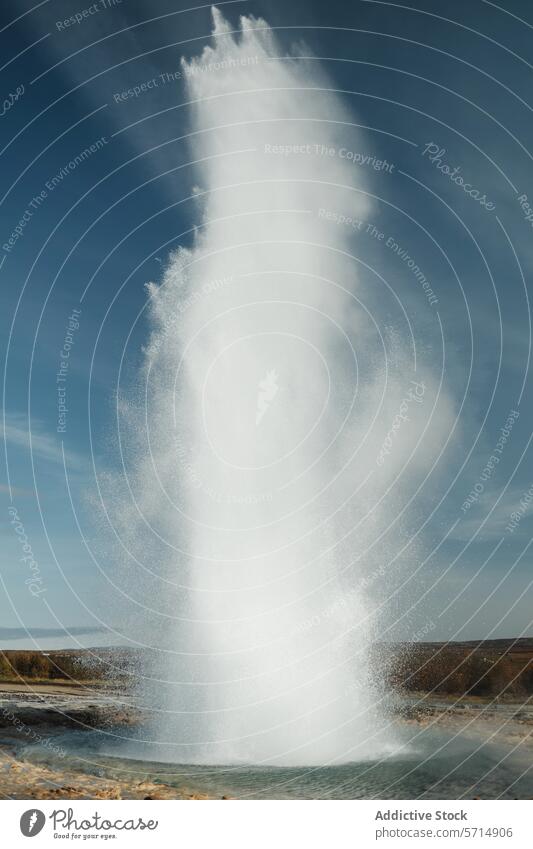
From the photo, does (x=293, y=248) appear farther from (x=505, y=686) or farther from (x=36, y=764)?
(x=505, y=686)

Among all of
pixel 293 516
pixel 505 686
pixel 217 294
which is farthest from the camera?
pixel 505 686

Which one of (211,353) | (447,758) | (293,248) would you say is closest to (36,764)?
(447,758)
